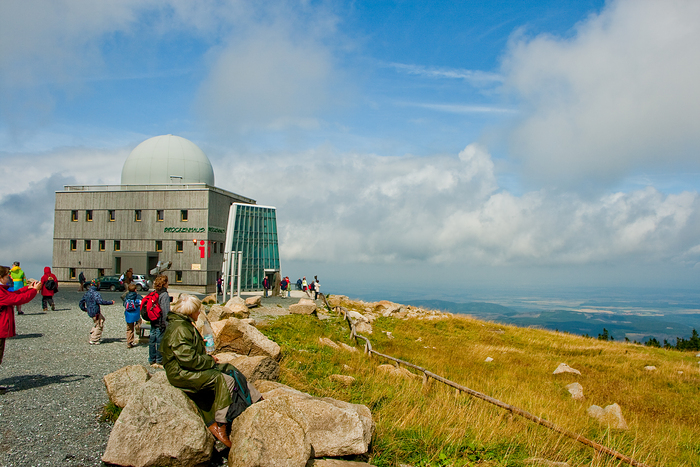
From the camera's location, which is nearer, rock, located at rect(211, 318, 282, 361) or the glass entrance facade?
rock, located at rect(211, 318, 282, 361)

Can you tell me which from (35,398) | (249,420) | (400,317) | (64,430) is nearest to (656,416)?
(249,420)

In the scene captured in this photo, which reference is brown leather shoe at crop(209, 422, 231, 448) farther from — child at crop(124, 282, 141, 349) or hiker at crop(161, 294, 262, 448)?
child at crop(124, 282, 141, 349)

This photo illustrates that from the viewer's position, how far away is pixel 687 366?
18.9 meters

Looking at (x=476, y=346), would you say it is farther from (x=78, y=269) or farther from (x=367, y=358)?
(x=78, y=269)

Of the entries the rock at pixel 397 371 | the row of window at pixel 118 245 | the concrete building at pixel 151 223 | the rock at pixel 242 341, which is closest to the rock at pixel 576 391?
the rock at pixel 397 371

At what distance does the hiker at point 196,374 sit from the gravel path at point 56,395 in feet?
4.48

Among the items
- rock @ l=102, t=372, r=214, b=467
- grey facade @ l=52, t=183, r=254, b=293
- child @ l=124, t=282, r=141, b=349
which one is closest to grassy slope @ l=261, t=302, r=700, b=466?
rock @ l=102, t=372, r=214, b=467

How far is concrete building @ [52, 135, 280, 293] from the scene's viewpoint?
139 ft

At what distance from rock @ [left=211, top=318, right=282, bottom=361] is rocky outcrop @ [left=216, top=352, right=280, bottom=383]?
1.36 metres

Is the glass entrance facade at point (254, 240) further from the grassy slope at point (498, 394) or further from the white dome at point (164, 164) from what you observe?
the grassy slope at point (498, 394)

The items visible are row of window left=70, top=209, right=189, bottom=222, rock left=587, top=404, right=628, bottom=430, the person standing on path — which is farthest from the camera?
row of window left=70, top=209, right=189, bottom=222

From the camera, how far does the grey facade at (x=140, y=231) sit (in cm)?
4231

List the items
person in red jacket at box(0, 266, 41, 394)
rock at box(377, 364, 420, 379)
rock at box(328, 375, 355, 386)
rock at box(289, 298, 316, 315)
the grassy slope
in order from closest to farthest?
the grassy slope, person in red jacket at box(0, 266, 41, 394), rock at box(328, 375, 355, 386), rock at box(377, 364, 420, 379), rock at box(289, 298, 316, 315)

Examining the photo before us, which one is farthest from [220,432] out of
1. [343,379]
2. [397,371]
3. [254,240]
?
[254,240]
